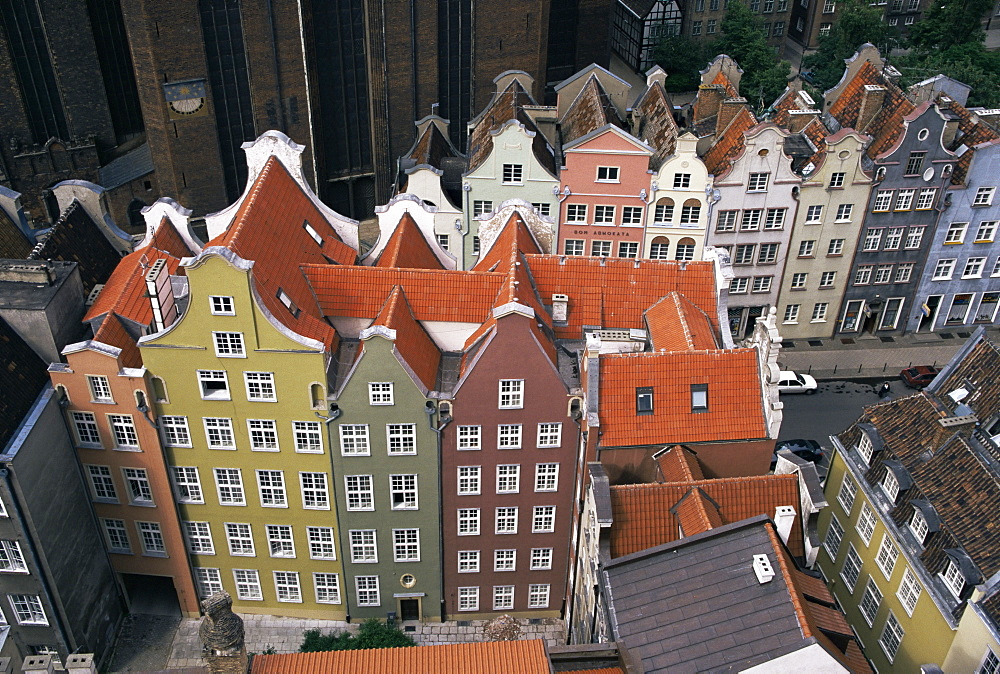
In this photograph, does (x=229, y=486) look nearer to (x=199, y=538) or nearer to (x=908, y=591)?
(x=199, y=538)

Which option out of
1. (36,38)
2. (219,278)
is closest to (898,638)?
(219,278)

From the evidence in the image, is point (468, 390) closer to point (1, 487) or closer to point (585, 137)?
point (1, 487)

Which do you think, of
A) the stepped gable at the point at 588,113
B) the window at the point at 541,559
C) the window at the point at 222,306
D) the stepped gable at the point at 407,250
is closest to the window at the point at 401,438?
the window at the point at 222,306

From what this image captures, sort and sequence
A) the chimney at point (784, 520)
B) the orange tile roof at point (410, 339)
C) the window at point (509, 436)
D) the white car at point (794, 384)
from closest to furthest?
1. the chimney at point (784, 520)
2. the orange tile roof at point (410, 339)
3. the window at point (509, 436)
4. the white car at point (794, 384)

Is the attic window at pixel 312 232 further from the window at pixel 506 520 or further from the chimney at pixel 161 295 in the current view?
the window at pixel 506 520

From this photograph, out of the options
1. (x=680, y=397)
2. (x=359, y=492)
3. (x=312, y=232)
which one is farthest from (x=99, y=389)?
(x=680, y=397)

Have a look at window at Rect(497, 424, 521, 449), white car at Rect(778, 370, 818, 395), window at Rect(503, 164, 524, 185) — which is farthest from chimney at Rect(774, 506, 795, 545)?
window at Rect(503, 164, 524, 185)
